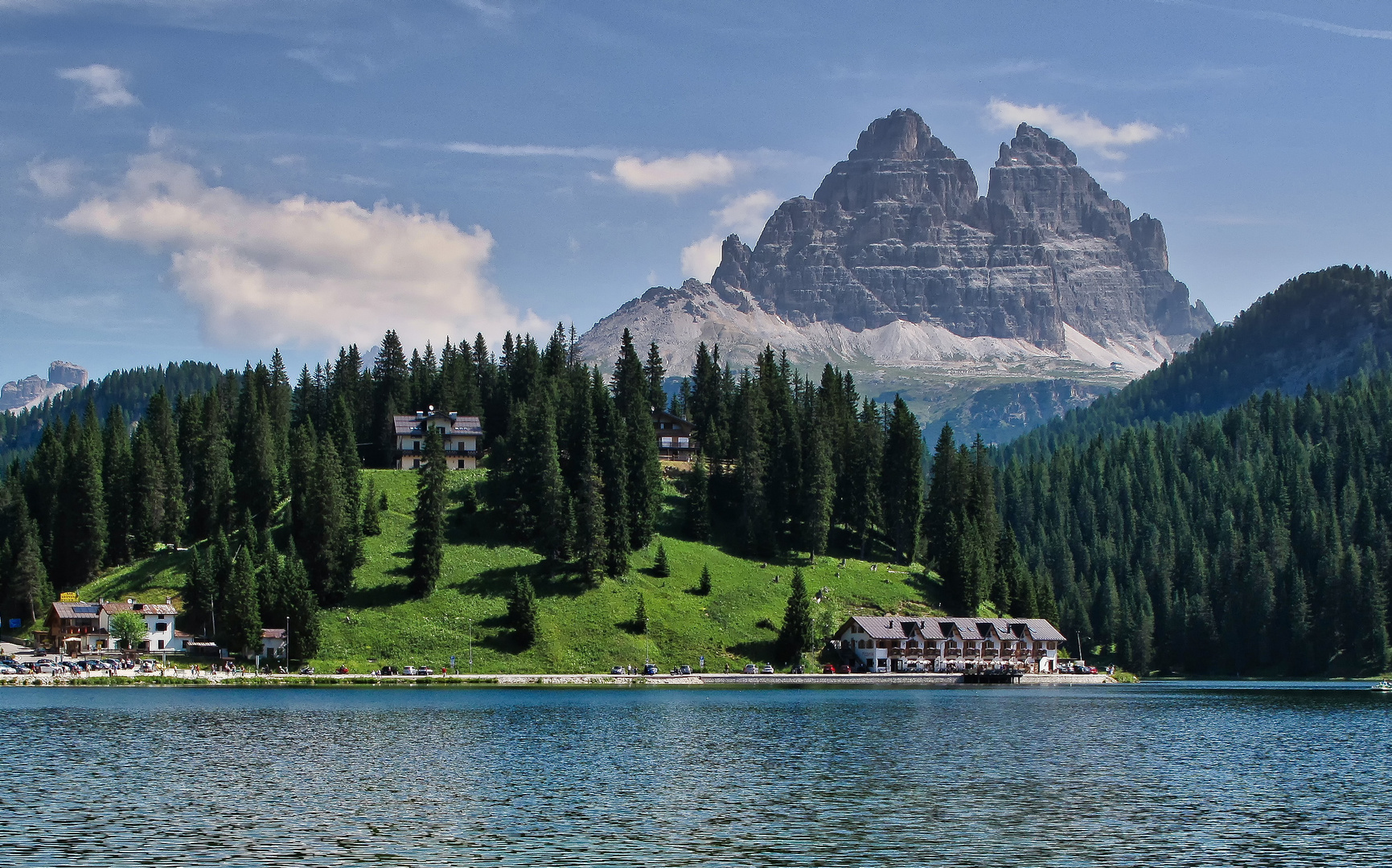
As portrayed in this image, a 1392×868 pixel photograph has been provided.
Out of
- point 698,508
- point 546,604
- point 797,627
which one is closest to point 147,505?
point 546,604

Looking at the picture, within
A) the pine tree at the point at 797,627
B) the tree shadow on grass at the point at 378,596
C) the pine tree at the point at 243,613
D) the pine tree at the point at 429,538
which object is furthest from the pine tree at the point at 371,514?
the pine tree at the point at 797,627

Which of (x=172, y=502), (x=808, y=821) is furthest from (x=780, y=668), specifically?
(x=808, y=821)

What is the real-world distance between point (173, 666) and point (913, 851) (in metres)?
115

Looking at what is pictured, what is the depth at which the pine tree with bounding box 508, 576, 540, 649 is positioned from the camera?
477ft

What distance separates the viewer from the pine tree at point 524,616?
14525 centimetres

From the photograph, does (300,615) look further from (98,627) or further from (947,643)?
(947,643)

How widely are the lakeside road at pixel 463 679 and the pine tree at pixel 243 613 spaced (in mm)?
5909

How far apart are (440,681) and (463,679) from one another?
229 cm

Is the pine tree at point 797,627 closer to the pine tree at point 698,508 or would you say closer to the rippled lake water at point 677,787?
the pine tree at point 698,508

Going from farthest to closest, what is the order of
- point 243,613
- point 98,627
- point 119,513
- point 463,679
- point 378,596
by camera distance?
point 119,513 < point 378,596 < point 98,627 < point 243,613 < point 463,679

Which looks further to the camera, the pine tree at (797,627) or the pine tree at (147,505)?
the pine tree at (147,505)

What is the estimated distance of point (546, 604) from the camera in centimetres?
15225

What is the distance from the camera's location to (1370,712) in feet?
372

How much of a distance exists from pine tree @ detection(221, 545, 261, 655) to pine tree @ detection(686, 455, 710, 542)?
57.8 metres
